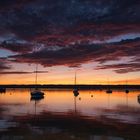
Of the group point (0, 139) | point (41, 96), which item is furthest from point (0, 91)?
point (0, 139)

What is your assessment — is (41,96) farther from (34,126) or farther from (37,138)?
(37,138)

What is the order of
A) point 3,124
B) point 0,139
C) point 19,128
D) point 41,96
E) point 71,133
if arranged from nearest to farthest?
point 0,139
point 71,133
point 19,128
point 3,124
point 41,96

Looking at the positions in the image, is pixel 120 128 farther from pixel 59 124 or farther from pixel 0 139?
pixel 0 139

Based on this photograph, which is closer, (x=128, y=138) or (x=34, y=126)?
(x=128, y=138)

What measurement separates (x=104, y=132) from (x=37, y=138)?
9.64 m

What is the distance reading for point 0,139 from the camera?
113 ft

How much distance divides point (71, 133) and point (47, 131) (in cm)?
325

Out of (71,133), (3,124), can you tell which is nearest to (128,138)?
(71,133)

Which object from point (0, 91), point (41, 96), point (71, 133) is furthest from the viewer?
point (0, 91)

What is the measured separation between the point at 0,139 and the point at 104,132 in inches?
526

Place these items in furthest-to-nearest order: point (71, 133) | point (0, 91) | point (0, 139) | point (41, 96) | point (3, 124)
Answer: point (0, 91)
point (41, 96)
point (3, 124)
point (71, 133)
point (0, 139)

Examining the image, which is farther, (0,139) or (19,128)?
(19,128)

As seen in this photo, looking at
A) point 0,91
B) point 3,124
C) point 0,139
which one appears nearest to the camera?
point 0,139

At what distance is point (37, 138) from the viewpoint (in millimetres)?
35094
